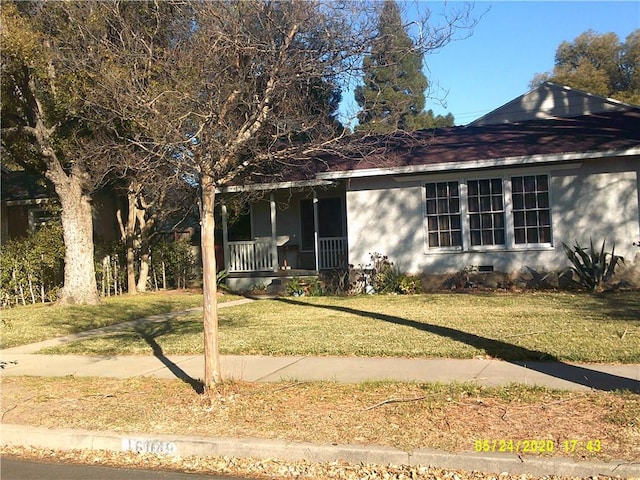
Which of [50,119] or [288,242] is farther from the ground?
[50,119]

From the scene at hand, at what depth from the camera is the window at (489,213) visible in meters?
15.3

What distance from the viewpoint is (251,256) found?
19156mm

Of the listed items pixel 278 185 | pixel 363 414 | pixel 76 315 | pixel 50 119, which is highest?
pixel 50 119

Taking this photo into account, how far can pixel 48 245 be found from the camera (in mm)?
17312

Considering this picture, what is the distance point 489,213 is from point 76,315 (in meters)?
10.2

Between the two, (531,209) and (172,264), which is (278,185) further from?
(531,209)

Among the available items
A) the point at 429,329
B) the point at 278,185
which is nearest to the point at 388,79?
the point at 429,329

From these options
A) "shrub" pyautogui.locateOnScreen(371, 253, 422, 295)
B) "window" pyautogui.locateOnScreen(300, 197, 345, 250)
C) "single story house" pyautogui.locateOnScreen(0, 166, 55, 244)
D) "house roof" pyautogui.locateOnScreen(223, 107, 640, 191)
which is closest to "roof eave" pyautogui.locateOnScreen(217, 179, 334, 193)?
"house roof" pyautogui.locateOnScreen(223, 107, 640, 191)

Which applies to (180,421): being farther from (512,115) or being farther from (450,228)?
(512,115)

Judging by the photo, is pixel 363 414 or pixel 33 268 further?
pixel 33 268

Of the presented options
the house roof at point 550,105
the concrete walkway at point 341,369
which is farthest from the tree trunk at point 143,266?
the house roof at point 550,105

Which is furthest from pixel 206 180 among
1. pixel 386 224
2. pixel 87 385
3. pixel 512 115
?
pixel 512 115

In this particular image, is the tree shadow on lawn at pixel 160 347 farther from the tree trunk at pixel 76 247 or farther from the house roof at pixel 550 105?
the house roof at pixel 550 105

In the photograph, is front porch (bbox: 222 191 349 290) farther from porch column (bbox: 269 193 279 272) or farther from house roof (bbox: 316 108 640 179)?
house roof (bbox: 316 108 640 179)
